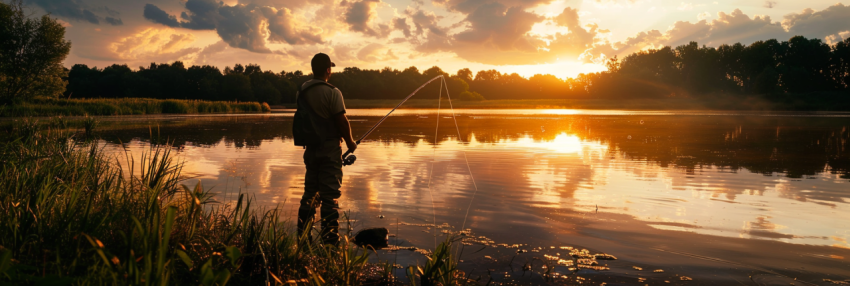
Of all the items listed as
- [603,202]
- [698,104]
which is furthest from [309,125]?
[698,104]

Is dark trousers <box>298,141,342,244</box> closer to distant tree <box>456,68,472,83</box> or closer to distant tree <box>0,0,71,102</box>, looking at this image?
distant tree <box>0,0,71,102</box>

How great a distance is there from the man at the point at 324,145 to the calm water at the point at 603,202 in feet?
1.48

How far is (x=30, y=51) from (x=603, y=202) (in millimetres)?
54493

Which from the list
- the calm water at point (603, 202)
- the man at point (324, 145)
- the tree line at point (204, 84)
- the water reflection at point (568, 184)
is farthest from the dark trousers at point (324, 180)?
the tree line at point (204, 84)

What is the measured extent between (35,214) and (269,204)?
3.43 meters

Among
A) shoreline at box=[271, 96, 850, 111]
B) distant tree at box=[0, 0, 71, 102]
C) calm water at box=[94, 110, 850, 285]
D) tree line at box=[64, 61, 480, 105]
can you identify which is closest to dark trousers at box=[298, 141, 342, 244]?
calm water at box=[94, 110, 850, 285]

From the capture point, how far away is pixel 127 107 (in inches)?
1594

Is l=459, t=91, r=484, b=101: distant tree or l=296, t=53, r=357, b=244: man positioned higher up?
l=459, t=91, r=484, b=101: distant tree

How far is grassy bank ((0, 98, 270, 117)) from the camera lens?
109 feet

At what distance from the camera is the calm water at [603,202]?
17.5 feet

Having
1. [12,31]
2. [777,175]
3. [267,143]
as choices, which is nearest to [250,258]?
[777,175]

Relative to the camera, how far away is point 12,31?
4631cm

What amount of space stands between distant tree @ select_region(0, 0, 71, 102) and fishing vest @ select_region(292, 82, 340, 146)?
2013 inches

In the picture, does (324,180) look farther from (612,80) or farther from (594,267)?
(612,80)
